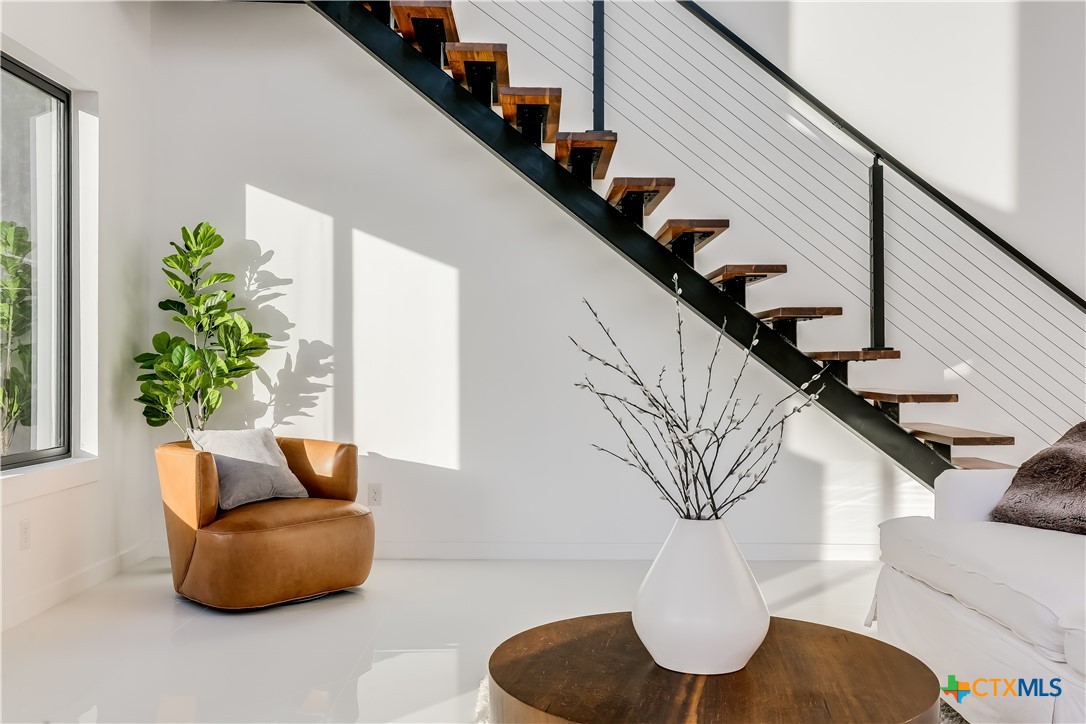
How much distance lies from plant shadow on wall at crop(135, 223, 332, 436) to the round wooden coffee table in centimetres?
275

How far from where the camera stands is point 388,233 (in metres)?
4.38

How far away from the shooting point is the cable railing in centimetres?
440

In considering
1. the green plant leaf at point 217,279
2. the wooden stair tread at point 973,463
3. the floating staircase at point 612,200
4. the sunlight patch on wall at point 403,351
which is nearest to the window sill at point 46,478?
the green plant leaf at point 217,279

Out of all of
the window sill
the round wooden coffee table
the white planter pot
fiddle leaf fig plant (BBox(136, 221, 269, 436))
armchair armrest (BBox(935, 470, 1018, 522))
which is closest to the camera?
the round wooden coffee table

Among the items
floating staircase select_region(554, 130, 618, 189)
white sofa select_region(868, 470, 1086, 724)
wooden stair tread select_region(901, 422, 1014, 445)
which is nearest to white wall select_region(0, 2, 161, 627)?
floating staircase select_region(554, 130, 618, 189)

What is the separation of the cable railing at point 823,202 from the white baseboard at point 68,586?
3383 mm

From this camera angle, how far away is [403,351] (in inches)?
173

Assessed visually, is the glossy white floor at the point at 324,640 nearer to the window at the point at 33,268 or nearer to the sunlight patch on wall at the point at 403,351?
the sunlight patch on wall at the point at 403,351

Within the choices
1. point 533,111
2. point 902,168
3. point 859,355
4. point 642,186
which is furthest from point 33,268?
point 902,168

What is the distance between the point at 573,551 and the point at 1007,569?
2468 millimetres

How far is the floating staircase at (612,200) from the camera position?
354 cm

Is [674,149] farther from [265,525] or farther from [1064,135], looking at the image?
[265,525]

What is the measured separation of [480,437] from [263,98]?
7.14 ft

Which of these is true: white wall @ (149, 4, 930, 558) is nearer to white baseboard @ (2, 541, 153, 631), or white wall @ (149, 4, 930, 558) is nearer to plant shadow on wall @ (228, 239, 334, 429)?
plant shadow on wall @ (228, 239, 334, 429)
